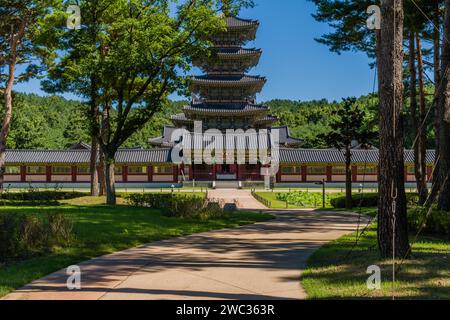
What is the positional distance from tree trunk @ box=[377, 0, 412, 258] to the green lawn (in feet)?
20.2

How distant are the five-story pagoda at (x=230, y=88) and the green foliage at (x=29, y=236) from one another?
116ft

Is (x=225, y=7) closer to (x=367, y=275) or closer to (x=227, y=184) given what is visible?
(x=367, y=275)

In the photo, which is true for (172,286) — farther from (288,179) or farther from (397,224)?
(288,179)

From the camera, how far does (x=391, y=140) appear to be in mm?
8172

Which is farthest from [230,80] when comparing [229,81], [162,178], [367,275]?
[367,275]

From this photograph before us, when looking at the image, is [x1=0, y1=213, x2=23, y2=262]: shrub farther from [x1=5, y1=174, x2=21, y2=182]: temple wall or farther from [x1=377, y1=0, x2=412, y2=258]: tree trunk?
[x1=5, y1=174, x2=21, y2=182]: temple wall

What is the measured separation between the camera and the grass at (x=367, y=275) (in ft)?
20.3

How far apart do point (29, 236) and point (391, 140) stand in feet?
26.6

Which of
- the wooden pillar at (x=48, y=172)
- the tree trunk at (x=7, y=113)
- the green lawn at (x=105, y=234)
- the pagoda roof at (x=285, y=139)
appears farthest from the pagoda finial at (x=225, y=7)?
the wooden pillar at (x=48, y=172)

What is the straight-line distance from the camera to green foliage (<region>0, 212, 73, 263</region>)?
30.9ft

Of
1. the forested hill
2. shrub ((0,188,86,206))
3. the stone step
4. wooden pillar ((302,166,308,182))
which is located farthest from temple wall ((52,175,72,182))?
wooden pillar ((302,166,308,182))

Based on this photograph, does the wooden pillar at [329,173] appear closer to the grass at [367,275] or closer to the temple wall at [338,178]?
the temple wall at [338,178]

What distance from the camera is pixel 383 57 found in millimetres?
8398

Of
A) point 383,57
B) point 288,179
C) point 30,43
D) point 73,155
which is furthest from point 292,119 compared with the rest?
point 383,57
